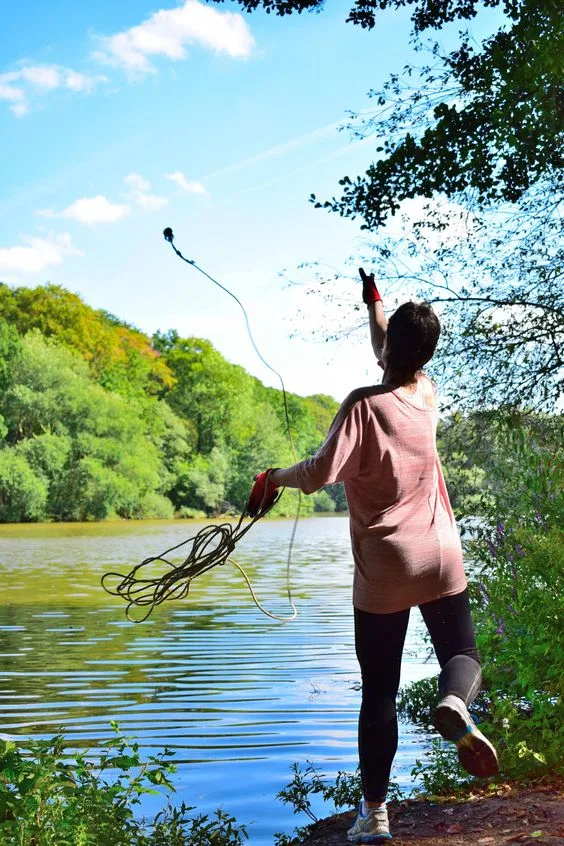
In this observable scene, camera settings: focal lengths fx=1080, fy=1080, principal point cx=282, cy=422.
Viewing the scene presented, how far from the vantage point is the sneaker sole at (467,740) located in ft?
12.0

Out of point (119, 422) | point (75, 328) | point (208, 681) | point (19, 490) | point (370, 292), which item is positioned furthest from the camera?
point (75, 328)

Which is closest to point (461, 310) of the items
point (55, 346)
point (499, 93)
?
point (499, 93)

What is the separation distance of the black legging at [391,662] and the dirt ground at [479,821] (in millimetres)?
396

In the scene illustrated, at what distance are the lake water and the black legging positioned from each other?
62.1 inches

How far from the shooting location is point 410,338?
3.86 metres

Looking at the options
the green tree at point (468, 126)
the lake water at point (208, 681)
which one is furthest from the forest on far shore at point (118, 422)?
the green tree at point (468, 126)

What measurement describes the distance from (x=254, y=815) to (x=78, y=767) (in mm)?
1680

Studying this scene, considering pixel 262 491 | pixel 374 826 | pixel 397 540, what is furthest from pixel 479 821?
pixel 262 491

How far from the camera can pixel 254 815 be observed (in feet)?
18.8

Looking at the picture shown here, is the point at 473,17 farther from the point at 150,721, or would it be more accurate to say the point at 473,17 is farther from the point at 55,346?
the point at 55,346

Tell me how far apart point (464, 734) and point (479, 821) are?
728 mm

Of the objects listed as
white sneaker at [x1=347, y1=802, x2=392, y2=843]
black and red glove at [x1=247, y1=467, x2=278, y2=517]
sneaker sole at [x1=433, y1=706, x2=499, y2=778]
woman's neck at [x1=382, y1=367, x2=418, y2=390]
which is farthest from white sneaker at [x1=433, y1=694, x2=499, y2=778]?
woman's neck at [x1=382, y1=367, x2=418, y2=390]

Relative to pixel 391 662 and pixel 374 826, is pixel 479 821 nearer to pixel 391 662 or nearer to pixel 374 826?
pixel 374 826

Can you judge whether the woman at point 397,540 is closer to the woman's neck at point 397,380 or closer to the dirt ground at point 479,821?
the woman's neck at point 397,380
